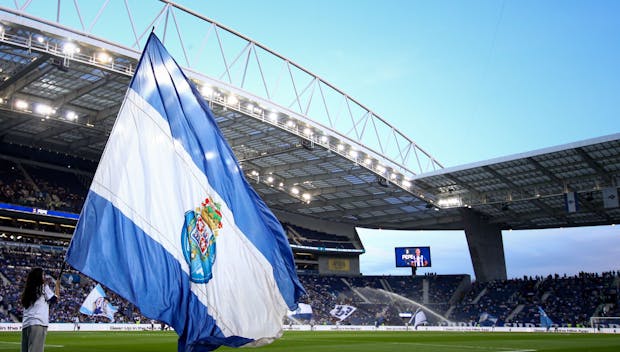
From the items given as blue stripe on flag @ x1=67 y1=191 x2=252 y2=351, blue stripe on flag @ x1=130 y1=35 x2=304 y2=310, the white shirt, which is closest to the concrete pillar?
blue stripe on flag @ x1=130 y1=35 x2=304 y2=310

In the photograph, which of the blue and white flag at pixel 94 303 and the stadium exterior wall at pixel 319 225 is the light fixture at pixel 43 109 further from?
the stadium exterior wall at pixel 319 225

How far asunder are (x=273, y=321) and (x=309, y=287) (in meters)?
64.8

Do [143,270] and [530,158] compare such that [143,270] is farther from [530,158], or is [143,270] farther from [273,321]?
[530,158]

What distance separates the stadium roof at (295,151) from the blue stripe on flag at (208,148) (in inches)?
1028

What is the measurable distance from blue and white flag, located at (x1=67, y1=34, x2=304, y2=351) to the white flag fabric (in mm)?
56394

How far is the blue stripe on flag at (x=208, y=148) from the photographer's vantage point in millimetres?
8812

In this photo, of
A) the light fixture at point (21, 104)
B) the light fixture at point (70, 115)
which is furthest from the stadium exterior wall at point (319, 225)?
the light fixture at point (21, 104)

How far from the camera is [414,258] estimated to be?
73.6m

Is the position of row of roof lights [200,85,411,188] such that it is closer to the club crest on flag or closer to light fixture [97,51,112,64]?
light fixture [97,51,112,64]

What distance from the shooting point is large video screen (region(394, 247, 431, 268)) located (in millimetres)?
73188

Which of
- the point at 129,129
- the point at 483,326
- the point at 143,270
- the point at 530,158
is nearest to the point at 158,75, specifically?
the point at 129,129

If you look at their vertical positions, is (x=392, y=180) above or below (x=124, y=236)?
above

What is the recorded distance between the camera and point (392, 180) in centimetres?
5403

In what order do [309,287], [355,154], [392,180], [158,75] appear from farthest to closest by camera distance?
1. [309,287]
2. [392,180]
3. [355,154]
4. [158,75]
